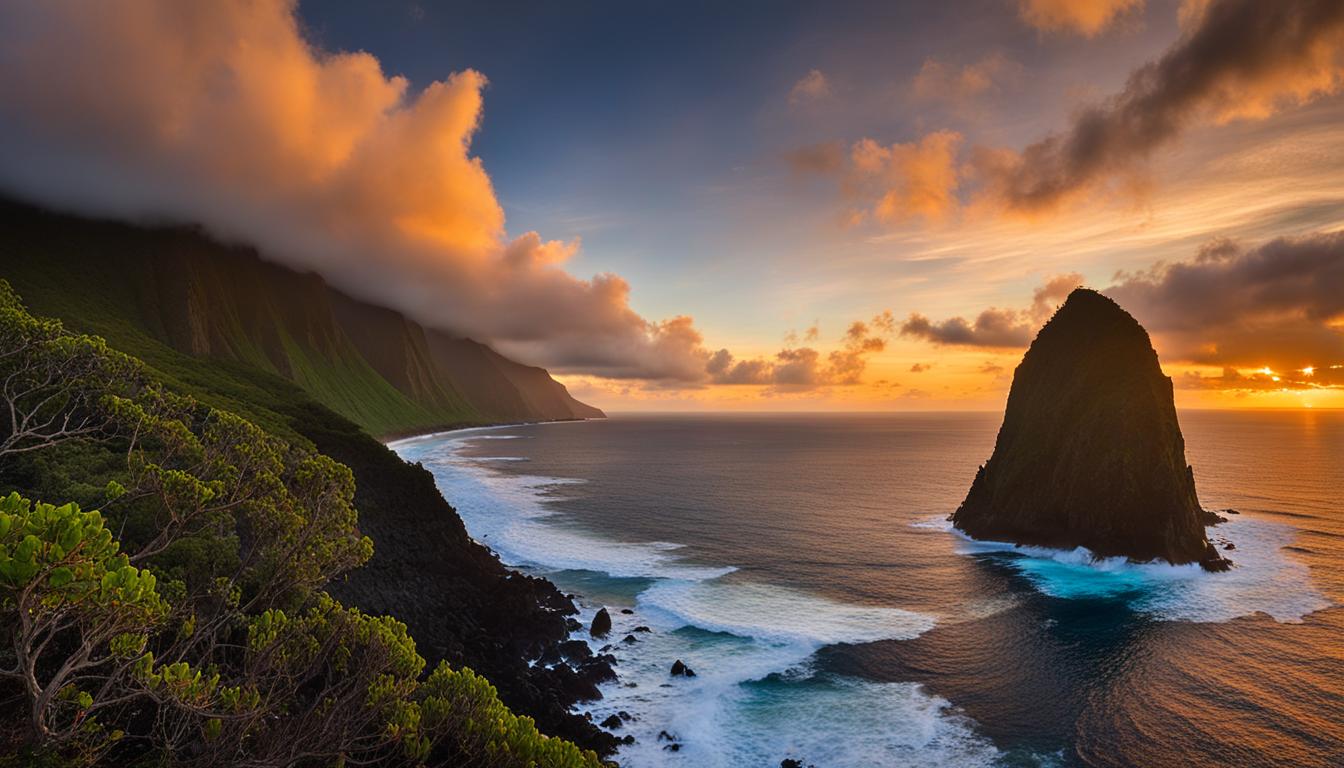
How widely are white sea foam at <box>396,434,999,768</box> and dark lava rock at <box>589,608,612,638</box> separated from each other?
2.76 ft

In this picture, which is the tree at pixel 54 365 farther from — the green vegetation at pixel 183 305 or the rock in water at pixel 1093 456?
the rock in water at pixel 1093 456

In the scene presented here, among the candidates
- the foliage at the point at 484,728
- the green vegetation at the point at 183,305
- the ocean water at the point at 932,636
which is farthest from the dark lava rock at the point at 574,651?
the green vegetation at the point at 183,305

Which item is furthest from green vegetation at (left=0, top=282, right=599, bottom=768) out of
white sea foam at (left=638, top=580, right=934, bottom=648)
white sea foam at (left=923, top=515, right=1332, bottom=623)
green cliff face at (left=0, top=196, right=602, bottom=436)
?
green cliff face at (left=0, top=196, right=602, bottom=436)

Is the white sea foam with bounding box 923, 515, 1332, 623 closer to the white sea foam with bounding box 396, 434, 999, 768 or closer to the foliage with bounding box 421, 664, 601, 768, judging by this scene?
the white sea foam with bounding box 396, 434, 999, 768

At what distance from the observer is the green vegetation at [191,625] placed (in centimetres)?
1012

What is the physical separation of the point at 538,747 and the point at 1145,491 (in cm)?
7550

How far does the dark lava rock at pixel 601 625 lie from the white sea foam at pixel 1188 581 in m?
41.2

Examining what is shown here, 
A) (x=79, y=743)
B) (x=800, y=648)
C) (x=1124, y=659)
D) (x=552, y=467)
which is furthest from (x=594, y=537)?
(x=552, y=467)

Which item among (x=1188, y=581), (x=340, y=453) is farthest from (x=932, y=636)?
(x=340, y=453)

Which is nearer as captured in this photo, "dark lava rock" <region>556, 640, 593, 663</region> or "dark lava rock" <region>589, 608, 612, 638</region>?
"dark lava rock" <region>556, 640, 593, 663</region>

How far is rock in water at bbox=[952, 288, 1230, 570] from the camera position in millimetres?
65625

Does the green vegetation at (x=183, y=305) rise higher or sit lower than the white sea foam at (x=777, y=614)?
higher

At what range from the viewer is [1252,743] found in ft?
101

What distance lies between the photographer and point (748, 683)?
3731 centimetres
